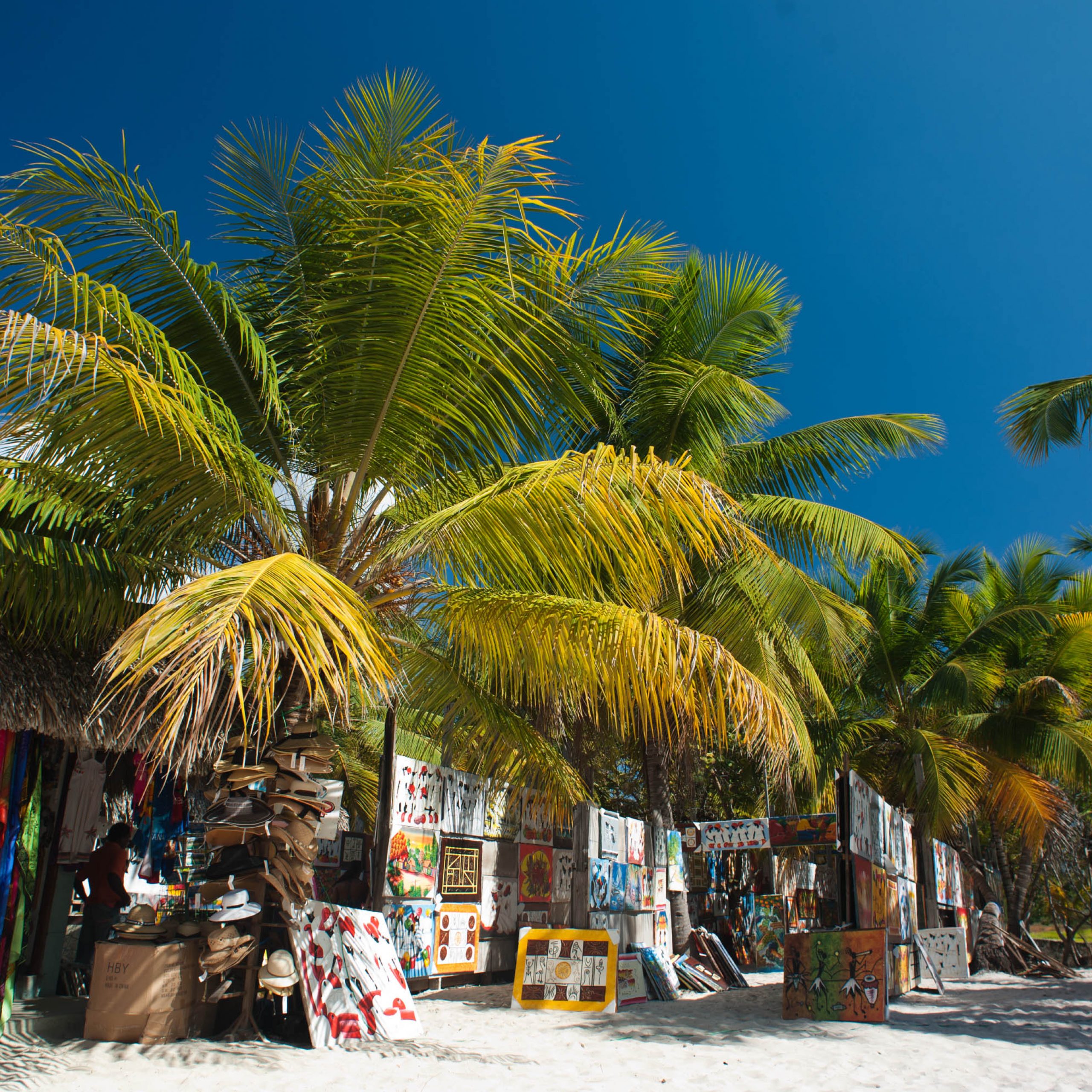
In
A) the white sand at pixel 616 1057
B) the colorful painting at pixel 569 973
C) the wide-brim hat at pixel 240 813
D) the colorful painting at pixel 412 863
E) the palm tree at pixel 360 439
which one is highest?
the palm tree at pixel 360 439

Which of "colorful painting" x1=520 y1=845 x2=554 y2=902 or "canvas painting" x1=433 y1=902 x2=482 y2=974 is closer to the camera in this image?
"canvas painting" x1=433 y1=902 x2=482 y2=974

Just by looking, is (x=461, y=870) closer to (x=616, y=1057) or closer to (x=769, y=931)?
(x=616, y=1057)

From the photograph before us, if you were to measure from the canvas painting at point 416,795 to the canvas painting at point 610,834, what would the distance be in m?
2.34

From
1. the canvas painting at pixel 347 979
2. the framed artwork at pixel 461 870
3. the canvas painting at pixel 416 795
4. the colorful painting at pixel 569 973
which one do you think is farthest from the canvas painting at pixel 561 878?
the canvas painting at pixel 347 979

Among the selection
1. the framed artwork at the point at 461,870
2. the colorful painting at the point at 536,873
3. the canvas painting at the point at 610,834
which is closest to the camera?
the framed artwork at the point at 461,870

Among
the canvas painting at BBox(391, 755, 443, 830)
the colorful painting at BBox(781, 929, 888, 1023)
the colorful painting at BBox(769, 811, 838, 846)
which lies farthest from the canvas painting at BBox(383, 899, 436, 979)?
the colorful painting at BBox(769, 811, 838, 846)

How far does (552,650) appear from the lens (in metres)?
5.95

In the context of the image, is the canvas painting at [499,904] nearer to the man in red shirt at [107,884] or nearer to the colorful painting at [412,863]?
the colorful painting at [412,863]

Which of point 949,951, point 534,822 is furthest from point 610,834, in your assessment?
point 949,951

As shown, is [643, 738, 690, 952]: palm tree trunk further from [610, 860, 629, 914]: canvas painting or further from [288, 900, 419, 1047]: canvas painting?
[288, 900, 419, 1047]: canvas painting

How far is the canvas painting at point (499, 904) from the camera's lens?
9500 millimetres

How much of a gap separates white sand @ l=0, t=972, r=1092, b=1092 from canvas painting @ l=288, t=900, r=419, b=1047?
0.20m

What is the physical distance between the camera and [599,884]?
393 inches

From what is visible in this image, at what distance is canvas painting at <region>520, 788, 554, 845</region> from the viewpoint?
10102 millimetres
